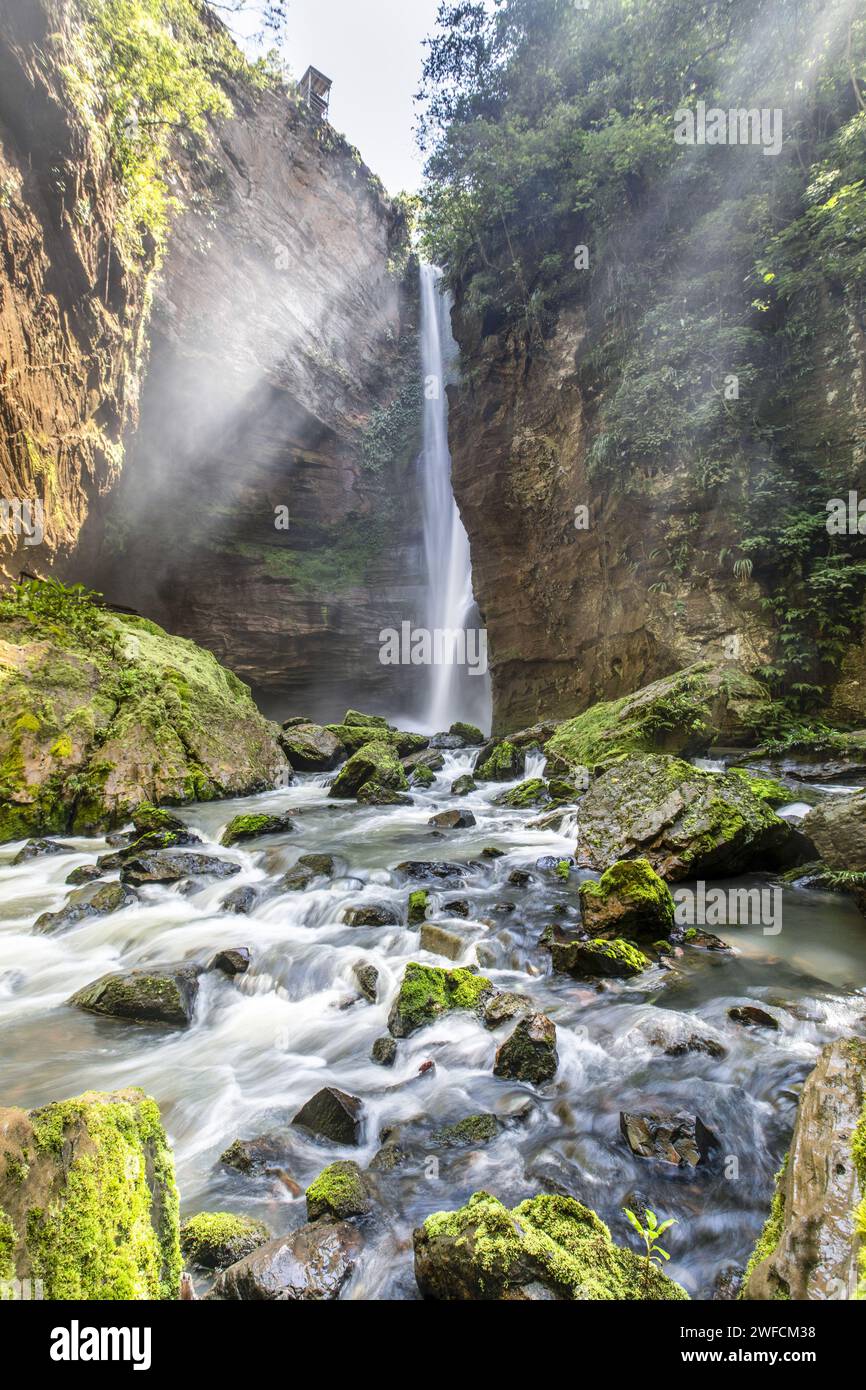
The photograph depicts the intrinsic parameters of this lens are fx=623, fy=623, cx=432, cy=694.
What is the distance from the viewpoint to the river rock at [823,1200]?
4.78 feet

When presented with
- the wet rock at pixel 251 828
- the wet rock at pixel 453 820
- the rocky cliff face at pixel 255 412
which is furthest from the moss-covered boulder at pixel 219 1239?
the rocky cliff face at pixel 255 412

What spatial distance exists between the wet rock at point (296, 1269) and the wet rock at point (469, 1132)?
73cm

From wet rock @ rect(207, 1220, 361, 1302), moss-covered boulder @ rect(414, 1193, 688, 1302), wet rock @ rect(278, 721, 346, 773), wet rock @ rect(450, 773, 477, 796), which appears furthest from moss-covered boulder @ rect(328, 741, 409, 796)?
moss-covered boulder @ rect(414, 1193, 688, 1302)

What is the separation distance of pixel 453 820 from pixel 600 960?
15.9 ft

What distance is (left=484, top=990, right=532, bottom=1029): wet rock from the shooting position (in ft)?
12.6

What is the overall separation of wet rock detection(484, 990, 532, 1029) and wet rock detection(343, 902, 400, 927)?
1.71m

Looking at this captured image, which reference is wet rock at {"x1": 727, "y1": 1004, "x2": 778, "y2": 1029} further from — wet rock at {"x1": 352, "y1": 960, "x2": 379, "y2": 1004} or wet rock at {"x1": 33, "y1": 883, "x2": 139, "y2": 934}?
wet rock at {"x1": 33, "y1": 883, "x2": 139, "y2": 934}

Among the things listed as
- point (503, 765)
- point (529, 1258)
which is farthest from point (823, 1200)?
point (503, 765)

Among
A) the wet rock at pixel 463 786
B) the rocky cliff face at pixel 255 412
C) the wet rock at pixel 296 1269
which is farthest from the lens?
the rocky cliff face at pixel 255 412

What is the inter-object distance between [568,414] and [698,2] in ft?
27.8

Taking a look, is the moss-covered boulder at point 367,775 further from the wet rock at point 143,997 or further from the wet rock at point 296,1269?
the wet rock at point 296,1269

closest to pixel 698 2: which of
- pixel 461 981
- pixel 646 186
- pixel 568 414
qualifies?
pixel 646 186

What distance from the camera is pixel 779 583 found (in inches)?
445

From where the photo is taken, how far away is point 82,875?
6816 millimetres
